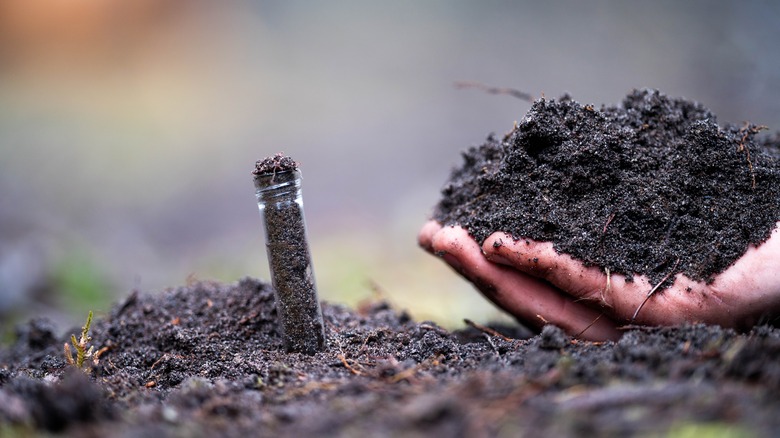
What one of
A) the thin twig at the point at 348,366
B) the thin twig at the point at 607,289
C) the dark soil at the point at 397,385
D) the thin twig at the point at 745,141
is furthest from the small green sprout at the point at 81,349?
the thin twig at the point at 745,141

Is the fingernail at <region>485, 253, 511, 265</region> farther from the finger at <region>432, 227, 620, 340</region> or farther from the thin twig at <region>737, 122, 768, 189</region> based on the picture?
the thin twig at <region>737, 122, 768, 189</region>

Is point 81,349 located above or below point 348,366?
above

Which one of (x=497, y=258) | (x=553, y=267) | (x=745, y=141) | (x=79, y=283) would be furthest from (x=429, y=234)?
(x=79, y=283)

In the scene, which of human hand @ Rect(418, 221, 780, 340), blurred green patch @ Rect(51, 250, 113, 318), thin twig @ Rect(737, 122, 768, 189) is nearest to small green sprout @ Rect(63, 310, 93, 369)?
human hand @ Rect(418, 221, 780, 340)

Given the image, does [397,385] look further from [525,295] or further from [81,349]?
[81,349]

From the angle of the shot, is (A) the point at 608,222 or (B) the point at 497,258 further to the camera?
(B) the point at 497,258

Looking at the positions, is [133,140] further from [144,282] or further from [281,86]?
[144,282]
